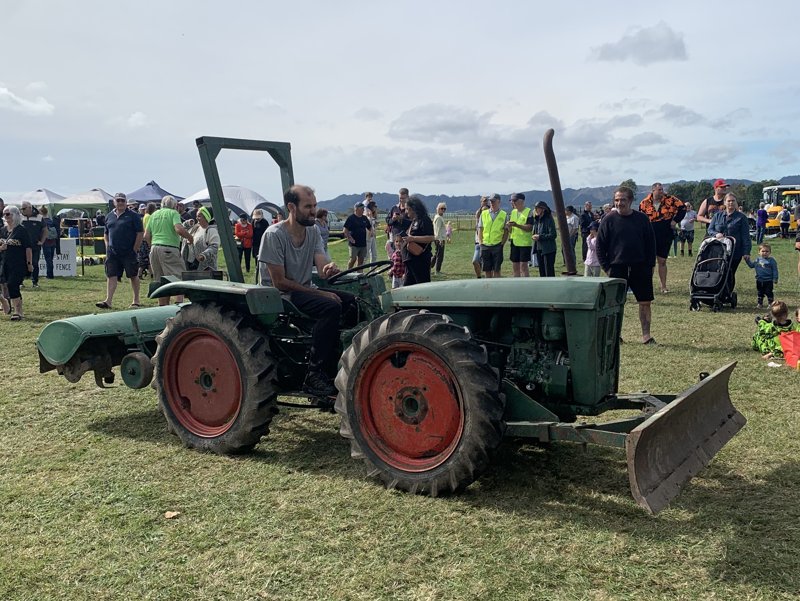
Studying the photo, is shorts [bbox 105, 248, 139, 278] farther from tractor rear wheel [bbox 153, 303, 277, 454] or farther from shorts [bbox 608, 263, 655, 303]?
shorts [bbox 608, 263, 655, 303]

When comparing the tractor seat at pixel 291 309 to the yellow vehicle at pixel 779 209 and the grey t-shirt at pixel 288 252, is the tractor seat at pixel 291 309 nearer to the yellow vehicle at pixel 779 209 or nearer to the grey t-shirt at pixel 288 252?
the grey t-shirt at pixel 288 252

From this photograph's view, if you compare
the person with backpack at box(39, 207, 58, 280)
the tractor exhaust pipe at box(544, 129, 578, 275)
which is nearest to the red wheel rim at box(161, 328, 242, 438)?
the tractor exhaust pipe at box(544, 129, 578, 275)

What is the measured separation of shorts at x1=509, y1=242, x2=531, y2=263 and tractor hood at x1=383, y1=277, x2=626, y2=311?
8302 millimetres

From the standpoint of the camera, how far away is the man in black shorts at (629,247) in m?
8.18

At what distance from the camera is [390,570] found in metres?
3.26

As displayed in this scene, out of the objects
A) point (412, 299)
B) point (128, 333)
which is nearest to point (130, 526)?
point (412, 299)

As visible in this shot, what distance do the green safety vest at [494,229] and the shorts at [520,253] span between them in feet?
1.28

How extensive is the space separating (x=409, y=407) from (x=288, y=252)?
1529mm

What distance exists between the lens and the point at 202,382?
16.8ft

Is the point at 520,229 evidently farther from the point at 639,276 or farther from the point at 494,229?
the point at 639,276

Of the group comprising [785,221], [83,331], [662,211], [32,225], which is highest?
[785,221]

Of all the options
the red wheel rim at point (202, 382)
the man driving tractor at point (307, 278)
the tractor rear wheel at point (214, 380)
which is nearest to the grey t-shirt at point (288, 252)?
the man driving tractor at point (307, 278)

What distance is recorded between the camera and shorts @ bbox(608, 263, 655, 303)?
8.22 m

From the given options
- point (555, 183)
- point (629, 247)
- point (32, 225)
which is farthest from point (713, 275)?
point (32, 225)
